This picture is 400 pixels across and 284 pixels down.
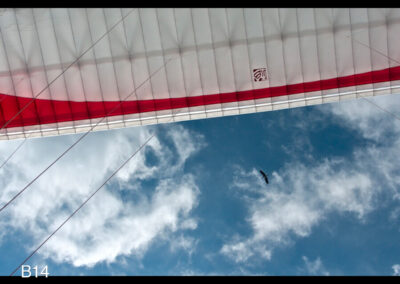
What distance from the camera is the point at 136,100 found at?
932 cm

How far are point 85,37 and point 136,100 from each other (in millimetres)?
2099

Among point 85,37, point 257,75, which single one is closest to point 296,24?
point 257,75

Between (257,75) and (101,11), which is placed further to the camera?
(257,75)

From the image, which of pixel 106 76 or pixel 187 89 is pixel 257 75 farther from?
pixel 106 76

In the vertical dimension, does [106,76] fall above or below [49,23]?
below

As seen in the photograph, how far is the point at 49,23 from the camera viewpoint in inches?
332
